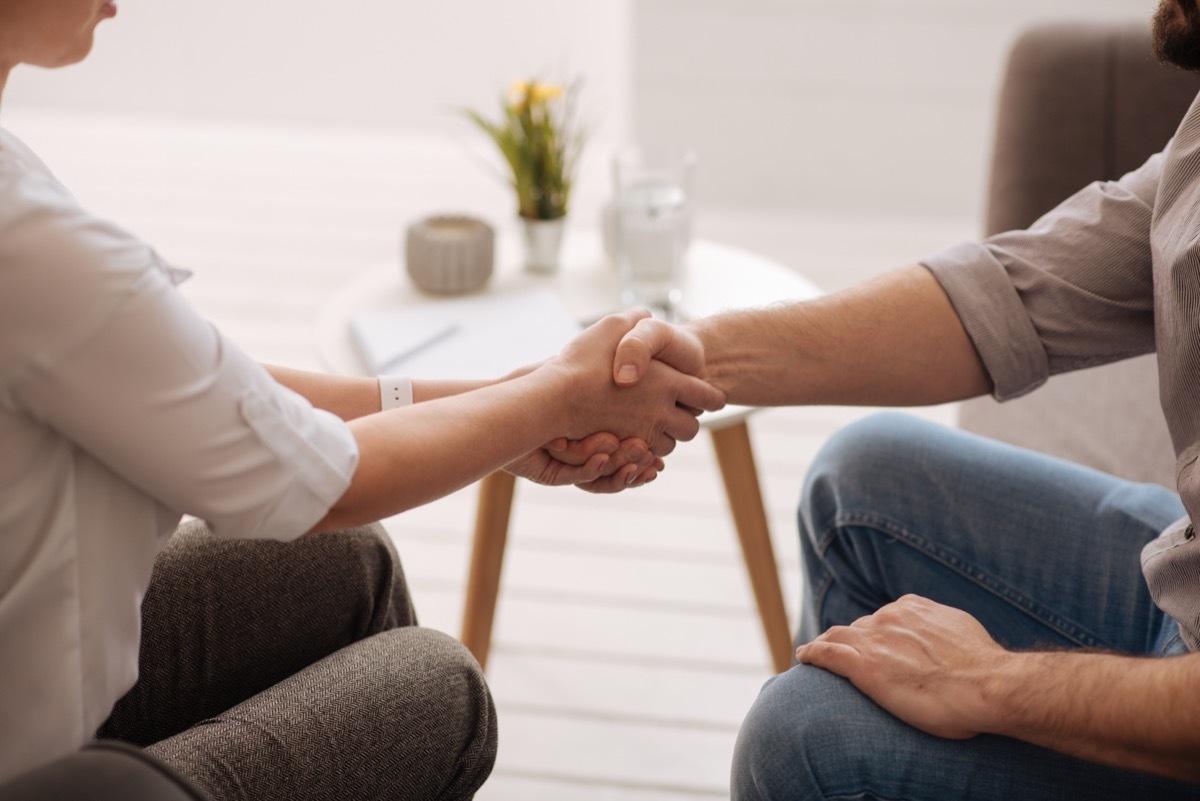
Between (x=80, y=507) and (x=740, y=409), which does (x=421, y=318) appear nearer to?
(x=740, y=409)

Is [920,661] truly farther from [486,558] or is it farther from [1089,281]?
[486,558]

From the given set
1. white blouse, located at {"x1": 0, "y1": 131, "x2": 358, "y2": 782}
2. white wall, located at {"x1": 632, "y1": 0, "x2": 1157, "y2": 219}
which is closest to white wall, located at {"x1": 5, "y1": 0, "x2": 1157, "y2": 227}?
white wall, located at {"x1": 632, "y1": 0, "x2": 1157, "y2": 219}

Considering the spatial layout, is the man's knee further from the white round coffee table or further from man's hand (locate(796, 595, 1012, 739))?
the white round coffee table

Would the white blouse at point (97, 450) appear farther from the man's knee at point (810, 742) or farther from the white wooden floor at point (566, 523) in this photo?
the white wooden floor at point (566, 523)

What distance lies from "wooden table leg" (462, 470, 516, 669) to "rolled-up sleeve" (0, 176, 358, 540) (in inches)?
30.2

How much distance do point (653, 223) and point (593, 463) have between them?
0.52m

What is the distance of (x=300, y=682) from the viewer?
99cm

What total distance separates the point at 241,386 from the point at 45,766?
0.26 metres

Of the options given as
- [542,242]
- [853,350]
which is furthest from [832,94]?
Result: [853,350]

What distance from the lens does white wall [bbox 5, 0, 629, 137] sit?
4188 mm

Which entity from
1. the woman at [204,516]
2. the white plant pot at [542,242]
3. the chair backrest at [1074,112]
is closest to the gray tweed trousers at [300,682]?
the woman at [204,516]

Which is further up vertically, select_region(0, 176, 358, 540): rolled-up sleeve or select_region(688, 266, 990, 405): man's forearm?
select_region(0, 176, 358, 540): rolled-up sleeve

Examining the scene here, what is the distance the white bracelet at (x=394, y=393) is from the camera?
123 centimetres

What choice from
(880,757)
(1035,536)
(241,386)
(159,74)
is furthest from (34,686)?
(159,74)
